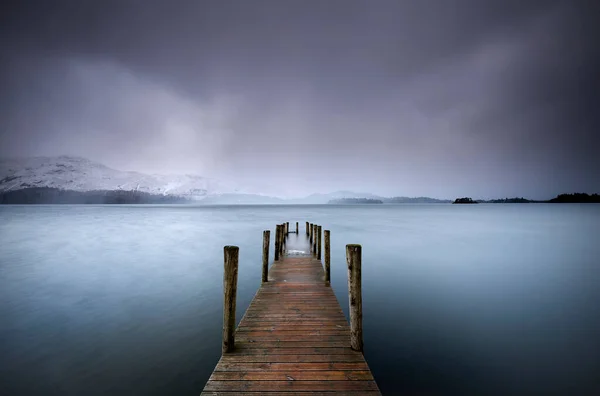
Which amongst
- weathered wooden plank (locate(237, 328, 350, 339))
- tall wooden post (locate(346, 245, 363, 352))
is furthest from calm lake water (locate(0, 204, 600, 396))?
tall wooden post (locate(346, 245, 363, 352))

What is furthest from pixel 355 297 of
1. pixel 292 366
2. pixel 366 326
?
pixel 366 326

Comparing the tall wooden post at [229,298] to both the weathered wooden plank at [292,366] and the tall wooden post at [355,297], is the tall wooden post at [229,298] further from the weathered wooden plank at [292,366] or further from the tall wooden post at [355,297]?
the tall wooden post at [355,297]

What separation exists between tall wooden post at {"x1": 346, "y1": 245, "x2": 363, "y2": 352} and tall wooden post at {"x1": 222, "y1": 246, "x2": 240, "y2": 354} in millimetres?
2253

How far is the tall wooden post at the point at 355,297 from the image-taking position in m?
5.27

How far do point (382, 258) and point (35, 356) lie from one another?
1824 cm

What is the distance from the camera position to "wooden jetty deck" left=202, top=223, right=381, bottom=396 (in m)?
4.23

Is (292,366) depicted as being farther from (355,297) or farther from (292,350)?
(355,297)

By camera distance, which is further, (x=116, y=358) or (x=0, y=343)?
(x=0, y=343)

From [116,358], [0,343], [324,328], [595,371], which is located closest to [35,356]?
[0,343]

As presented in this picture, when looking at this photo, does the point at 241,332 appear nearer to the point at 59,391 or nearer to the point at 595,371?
the point at 59,391

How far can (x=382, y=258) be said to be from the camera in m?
20.0

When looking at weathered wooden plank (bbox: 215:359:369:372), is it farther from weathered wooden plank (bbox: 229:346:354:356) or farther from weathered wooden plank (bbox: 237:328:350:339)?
weathered wooden plank (bbox: 237:328:350:339)

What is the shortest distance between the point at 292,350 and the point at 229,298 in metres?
1.56

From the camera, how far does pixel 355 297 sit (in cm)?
544
